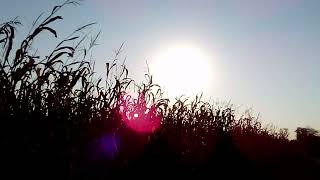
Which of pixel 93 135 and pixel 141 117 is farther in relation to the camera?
pixel 141 117

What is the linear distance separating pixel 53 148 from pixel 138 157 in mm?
1724

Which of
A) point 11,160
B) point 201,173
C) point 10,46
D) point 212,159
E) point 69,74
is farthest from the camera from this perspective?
point 212,159

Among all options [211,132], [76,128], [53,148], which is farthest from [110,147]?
[211,132]

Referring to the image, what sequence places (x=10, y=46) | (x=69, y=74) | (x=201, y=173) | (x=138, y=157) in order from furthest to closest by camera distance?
(x=201, y=173), (x=138, y=157), (x=69, y=74), (x=10, y=46)

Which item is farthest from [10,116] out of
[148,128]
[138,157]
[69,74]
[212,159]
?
[212,159]

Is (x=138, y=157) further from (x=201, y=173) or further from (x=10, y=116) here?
(x=10, y=116)

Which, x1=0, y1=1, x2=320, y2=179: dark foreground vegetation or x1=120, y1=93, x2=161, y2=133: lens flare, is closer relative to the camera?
x1=0, y1=1, x2=320, y2=179: dark foreground vegetation

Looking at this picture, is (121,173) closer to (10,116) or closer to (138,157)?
(138,157)

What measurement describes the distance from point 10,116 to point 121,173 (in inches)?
50.6

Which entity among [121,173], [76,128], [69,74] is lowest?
[121,173]

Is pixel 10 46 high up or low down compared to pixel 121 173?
up

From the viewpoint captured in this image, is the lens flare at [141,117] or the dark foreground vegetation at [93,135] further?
the lens flare at [141,117]

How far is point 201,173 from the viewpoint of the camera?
21.2ft

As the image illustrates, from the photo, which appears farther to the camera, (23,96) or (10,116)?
(23,96)
